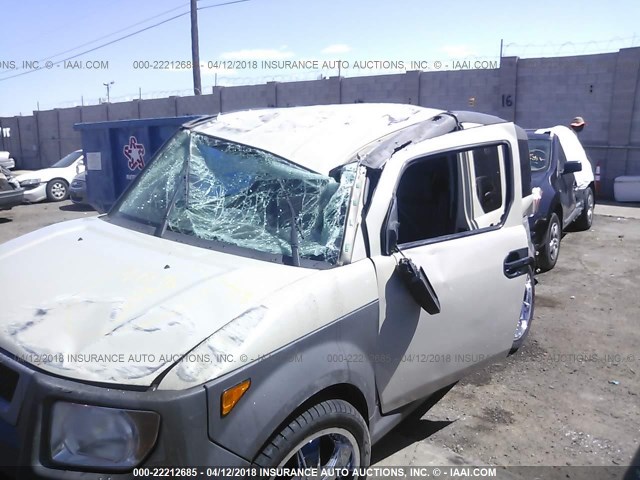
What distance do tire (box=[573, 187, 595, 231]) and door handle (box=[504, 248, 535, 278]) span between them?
6.85m

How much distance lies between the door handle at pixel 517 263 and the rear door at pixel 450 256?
0.04ft

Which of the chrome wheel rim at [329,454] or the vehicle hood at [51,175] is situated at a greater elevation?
the vehicle hood at [51,175]

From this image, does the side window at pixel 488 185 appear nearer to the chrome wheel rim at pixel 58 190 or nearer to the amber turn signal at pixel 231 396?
the amber turn signal at pixel 231 396

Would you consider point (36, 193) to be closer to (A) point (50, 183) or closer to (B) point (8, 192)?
(A) point (50, 183)

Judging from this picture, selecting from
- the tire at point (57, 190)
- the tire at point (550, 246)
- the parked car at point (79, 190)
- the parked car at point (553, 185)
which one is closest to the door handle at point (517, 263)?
the parked car at point (553, 185)

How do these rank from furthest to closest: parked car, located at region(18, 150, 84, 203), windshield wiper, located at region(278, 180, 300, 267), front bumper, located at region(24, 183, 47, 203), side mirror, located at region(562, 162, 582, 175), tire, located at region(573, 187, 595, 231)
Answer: parked car, located at region(18, 150, 84, 203), front bumper, located at region(24, 183, 47, 203), tire, located at region(573, 187, 595, 231), side mirror, located at region(562, 162, 582, 175), windshield wiper, located at region(278, 180, 300, 267)

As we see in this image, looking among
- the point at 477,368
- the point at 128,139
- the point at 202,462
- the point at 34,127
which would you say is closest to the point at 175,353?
the point at 202,462

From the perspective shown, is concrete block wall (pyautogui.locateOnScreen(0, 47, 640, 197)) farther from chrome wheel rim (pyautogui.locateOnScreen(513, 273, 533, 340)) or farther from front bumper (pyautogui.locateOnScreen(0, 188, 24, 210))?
chrome wheel rim (pyautogui.locateOnScreen(513, 273, 533, 340))

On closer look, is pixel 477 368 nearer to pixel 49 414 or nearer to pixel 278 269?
pixel 278 269

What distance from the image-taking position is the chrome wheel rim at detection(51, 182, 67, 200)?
15.0 meters

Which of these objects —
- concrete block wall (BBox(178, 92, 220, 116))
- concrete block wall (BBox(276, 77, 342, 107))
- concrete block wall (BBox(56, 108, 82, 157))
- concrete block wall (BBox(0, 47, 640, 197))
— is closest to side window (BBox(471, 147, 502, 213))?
concrete block wall (BBox(0, 47, 640, 197))

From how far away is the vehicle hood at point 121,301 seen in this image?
2.02 metres

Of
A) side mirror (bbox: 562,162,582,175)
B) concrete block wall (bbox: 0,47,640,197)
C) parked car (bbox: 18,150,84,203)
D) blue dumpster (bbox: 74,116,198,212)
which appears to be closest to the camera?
side mirror (bbox: 562,162,582,175)

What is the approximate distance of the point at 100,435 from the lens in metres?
1.95
